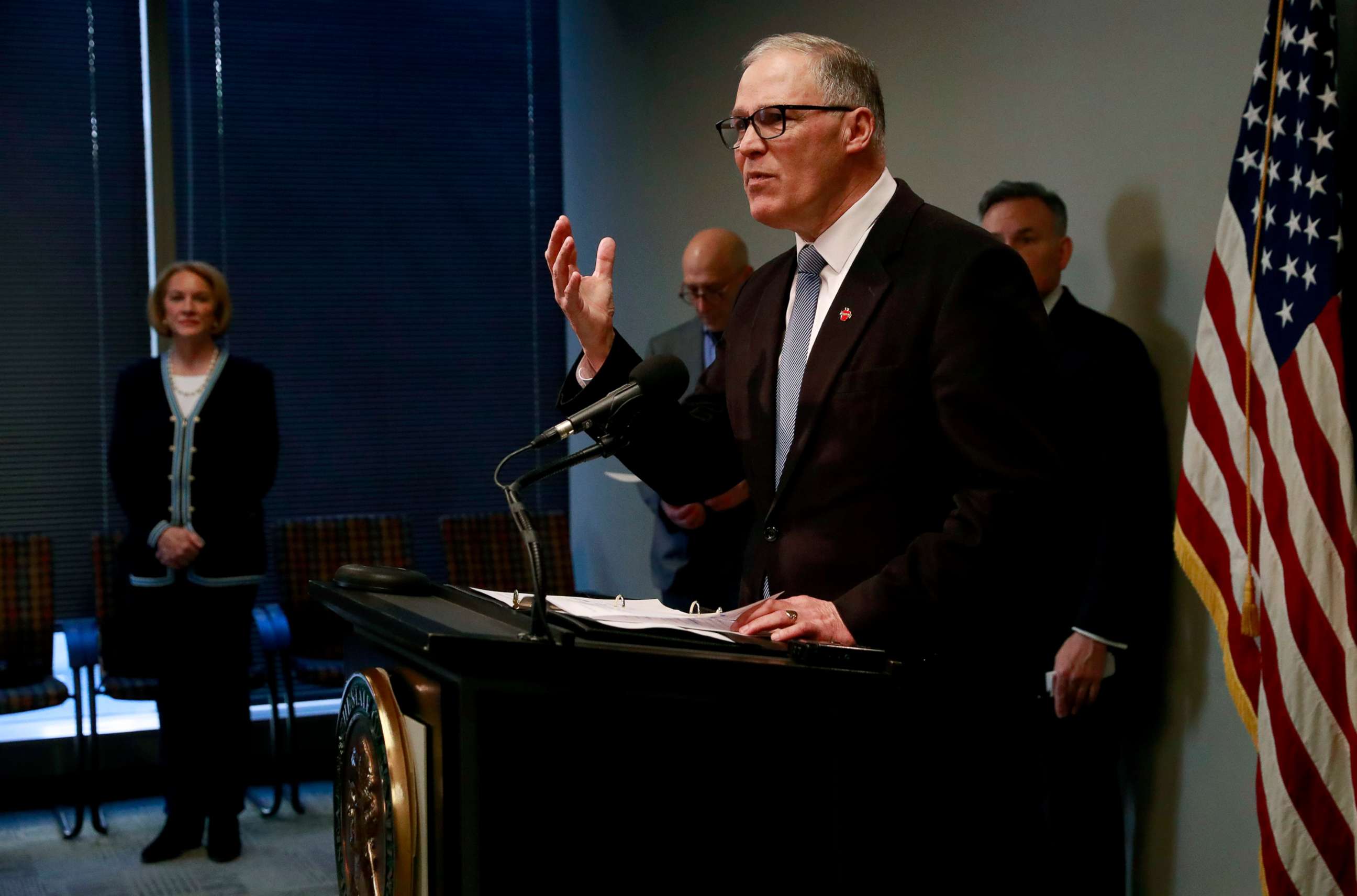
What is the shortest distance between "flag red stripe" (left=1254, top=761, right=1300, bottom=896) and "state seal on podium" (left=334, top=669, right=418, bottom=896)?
1.73m

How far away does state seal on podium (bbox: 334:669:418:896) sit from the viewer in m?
1.47

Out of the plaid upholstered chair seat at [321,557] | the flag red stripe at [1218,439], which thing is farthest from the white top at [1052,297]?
the plaid upholstered chair seat at [321,557]

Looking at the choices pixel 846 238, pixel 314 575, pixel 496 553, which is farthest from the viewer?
pixel 496 553

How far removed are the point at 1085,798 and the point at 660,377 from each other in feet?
7.13

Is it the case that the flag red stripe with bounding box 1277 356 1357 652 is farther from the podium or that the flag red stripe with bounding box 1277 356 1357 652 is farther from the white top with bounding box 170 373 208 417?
the white top with bounding box 170 373 208 417

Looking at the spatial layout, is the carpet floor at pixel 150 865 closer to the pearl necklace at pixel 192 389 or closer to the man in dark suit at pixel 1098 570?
the pearl necklace at pixel 192 389

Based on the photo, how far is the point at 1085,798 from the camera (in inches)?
128

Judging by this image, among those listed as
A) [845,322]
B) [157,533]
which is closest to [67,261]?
[157,533]

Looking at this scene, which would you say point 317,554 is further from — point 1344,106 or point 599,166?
point 1344,106

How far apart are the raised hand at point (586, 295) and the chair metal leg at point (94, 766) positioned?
11.5 feet

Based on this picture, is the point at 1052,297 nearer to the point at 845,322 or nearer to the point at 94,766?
the point at 845,322

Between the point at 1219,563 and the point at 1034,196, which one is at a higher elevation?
the point at 1034,196

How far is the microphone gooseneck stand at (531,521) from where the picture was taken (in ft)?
4.42

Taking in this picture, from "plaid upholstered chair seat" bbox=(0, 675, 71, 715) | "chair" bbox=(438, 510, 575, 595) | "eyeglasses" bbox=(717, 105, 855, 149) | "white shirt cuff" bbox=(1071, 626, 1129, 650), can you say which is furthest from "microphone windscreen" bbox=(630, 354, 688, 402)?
"chair" bbox=(438, 510, 575, 595)
